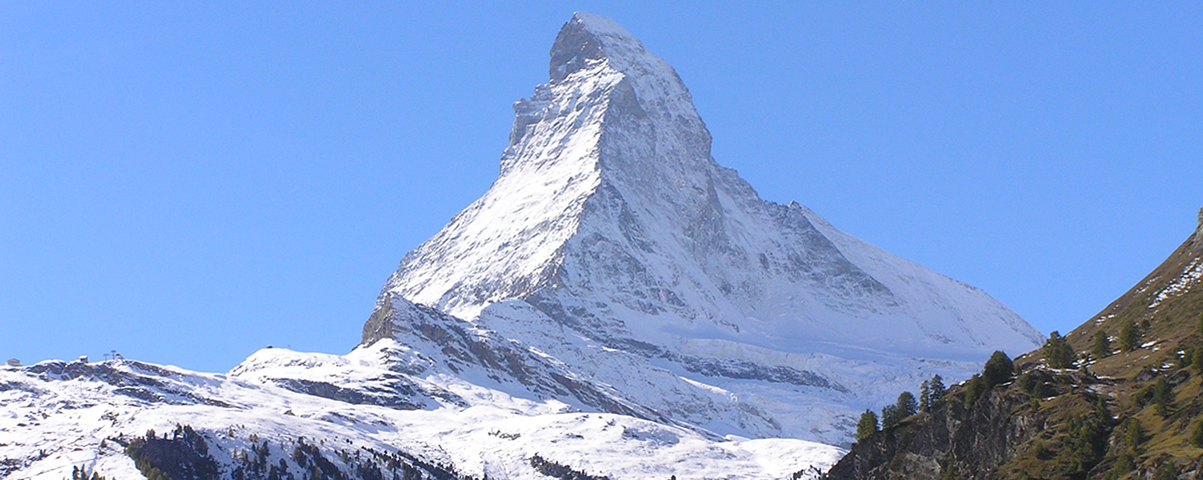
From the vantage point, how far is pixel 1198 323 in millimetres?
135000

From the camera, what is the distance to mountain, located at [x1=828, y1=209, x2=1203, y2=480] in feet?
376

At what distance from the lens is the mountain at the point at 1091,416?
376 feet

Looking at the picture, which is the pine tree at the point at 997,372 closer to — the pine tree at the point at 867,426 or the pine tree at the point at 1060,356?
the pine tree at the point at 1060,356

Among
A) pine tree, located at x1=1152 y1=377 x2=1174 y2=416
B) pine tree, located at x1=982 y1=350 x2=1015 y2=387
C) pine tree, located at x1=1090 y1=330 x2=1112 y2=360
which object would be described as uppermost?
pine tree, located at x1=1090 y1=330 x2=1112 y2=360

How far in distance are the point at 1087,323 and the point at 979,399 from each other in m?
49.4

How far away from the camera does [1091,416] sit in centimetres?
12394

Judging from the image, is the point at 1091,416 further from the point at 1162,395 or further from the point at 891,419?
the point at 891,419

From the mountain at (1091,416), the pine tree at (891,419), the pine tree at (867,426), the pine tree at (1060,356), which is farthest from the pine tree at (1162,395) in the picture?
the pine tree at (867,426)

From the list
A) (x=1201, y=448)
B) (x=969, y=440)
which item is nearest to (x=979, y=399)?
(x=969, y=440)

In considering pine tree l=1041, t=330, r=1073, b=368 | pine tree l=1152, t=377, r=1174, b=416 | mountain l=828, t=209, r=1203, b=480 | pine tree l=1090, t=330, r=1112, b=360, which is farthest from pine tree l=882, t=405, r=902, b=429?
pine tree l=1152, t=377, r=1174, b=416

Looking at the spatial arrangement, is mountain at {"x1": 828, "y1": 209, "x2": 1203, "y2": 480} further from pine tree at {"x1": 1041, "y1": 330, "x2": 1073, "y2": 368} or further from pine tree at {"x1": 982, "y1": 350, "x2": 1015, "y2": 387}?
pine tree at {"x1": 982, "y1": 350, "x2": 1015, "y2": 387}

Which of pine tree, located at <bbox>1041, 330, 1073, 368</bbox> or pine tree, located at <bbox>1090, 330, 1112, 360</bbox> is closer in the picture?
pine tree, located at <bbox>1041, 330, 1073, 368</bbox>

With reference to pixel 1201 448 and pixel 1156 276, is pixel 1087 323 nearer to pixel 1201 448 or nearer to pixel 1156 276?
pixel 1156 276

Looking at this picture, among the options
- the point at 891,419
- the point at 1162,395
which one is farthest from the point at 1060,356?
the point at 1162,395
